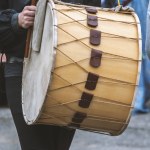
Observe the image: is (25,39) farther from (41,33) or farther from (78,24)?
(78,24)

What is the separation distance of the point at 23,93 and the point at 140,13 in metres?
3.20

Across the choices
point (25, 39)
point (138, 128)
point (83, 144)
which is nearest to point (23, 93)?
point (25, 39)

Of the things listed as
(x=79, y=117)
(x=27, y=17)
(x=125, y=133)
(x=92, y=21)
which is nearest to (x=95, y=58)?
(x=92, y=21)

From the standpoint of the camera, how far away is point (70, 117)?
2.92 m

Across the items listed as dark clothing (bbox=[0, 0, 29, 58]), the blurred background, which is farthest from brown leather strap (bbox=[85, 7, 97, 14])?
the blurred background

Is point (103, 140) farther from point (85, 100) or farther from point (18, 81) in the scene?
point (85, 100)

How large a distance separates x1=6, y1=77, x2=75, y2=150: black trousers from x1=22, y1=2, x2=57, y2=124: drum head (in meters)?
0.05

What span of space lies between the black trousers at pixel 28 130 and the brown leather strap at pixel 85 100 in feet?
1.54

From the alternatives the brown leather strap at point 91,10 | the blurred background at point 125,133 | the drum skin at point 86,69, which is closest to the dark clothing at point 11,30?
the drum skin at point 86,69

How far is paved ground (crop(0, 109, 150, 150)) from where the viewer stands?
545 cm

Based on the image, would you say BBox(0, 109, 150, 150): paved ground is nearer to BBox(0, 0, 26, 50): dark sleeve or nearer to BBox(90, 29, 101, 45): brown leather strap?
BBox(0, 0, 26, 50): dark sleeve

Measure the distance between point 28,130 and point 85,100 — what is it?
548mm

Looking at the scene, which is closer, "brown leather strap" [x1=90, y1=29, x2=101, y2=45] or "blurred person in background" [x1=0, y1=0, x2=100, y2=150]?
"brown leather strap" [x1=90, y1=29, x2=101, y2=45]

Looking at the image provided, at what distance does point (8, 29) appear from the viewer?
3221mm
